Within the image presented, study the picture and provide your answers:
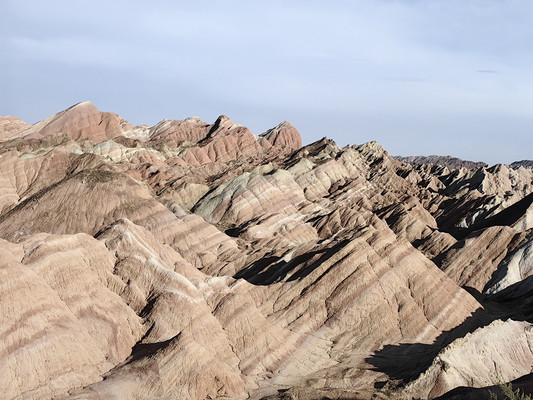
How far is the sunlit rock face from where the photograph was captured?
51219mm

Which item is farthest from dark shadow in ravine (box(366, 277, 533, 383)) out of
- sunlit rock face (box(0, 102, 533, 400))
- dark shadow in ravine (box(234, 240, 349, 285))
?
dark shadow in ravine (box(234, 240, 349, 285))

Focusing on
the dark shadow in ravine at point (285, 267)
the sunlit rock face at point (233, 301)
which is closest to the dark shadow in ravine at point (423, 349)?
the sunlit rock face at point (233, 301)

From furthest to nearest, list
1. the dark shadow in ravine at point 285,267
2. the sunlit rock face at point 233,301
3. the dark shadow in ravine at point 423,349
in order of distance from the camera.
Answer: the dark shadow in ravine at point 285,267 → the dark shadow in ravine at point 423,349 → the sunlit rock face at point 233,301

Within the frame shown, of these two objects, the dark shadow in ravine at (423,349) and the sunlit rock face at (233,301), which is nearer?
the sunlit rock face at (233,301)

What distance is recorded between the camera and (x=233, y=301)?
6531cm

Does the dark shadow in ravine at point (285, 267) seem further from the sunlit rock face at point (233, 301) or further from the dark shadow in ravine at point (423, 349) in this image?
the dark shadow in ravine at point (423, 349)

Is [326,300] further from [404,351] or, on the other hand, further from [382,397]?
[382,397]

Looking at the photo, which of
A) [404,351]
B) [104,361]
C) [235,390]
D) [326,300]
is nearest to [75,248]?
[104,361]

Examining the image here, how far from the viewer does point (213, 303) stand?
65812 mm

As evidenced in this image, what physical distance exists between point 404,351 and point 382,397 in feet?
46.8

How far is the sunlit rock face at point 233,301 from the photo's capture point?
51.2 m

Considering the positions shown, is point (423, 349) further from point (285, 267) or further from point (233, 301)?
point (285, 267)

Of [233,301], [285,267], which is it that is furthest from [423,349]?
[285,267]

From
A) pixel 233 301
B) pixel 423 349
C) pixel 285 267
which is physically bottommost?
pixel 423 349
